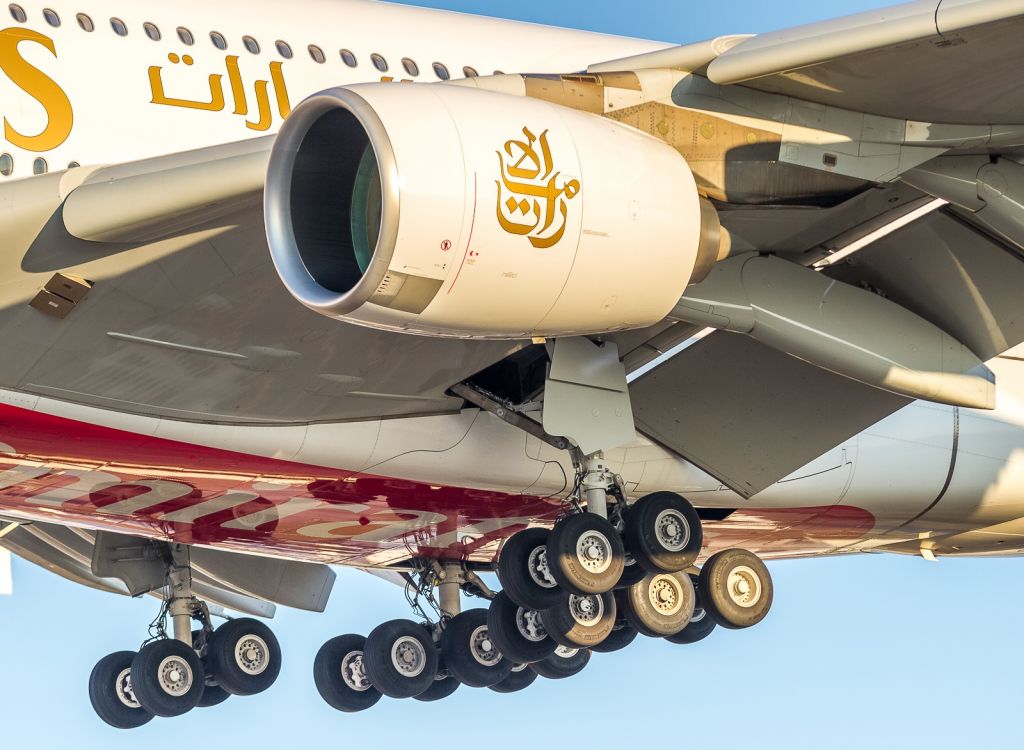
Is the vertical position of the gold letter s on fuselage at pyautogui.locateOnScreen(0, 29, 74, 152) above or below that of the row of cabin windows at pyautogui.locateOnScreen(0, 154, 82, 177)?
above

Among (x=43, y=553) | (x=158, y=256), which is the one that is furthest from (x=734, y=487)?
(x=43, y=553)

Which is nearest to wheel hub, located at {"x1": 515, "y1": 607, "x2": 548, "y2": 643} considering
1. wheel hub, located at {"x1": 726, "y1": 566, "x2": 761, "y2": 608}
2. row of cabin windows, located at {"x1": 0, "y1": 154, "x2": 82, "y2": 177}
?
wheel hub, located at {"x1": 726, "y1": 566, "x2": 761, "y2": 608}

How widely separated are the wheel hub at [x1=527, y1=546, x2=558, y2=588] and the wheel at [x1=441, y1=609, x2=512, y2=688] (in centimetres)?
418

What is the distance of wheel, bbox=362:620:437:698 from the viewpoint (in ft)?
51.9

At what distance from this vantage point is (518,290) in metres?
8.54

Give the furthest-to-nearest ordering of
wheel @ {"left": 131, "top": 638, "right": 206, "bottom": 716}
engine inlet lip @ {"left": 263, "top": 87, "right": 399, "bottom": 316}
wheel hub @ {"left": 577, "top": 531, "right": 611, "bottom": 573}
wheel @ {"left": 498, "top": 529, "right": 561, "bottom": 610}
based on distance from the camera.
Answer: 1. wheel @ {"left": 131, "top": 638, "right": 206, "bottom": 716}
2. wheel @ {"left": 498, "top": 529, "right": 561, "bottom": 610}
3. wheel hub @ {"left": 577, "top": 531, "right": 611, "bottom": 573}
4. engine inlet lip @ {"left": 263, "top": 87, "right": 399, "bottom": 316}

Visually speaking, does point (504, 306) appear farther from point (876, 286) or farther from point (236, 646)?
point (236, 646)

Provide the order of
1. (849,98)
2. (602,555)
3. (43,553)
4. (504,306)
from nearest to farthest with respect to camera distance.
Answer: (504,306), (849,98), (602,555), (43,553)

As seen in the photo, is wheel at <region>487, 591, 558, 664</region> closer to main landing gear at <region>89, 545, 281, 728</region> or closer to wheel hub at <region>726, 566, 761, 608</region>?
wheel hub at <region>726, 566, 761, 608</region>

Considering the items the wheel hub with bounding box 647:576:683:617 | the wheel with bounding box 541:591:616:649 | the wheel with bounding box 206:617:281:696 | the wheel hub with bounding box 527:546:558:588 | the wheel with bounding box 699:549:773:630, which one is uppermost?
the wheel with bounding box 699:549:773:630

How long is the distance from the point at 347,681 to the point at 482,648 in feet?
5.00

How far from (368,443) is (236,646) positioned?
4988 millimetres

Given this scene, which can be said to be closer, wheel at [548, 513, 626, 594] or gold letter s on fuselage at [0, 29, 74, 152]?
gold letter s on fuselage at [0, 29, 74, 152]

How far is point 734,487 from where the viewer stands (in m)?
13.3
